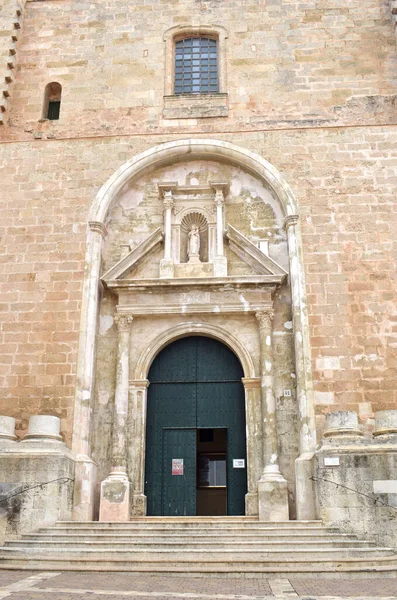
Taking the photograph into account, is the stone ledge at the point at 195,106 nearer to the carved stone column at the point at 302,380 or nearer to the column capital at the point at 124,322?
the carved stone column at the point at 302,380

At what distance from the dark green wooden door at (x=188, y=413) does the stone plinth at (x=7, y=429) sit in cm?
265

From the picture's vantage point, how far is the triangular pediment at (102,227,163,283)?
A: 1225 centimetres

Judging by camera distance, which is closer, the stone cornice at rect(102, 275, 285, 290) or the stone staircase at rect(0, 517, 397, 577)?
the stone staircase at rect(0, 517, 397, 577)

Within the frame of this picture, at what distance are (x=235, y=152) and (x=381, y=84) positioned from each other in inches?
150

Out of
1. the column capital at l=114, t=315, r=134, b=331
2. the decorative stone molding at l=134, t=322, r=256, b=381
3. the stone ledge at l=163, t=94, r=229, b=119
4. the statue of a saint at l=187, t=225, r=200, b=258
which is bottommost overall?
the decorative stone molding at l=134, t=322, r=256, b=381

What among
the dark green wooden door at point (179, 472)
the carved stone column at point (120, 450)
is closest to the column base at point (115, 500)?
the carved stone column at point (120, 450)

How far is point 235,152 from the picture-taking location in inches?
514

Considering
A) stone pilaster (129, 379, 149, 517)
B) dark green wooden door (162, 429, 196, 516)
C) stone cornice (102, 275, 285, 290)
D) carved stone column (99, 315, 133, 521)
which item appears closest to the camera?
carved stone column (99, 315, 133, 521)

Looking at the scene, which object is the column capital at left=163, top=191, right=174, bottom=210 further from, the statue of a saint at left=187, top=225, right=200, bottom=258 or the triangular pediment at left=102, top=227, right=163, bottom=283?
the statue of a saint at left=187, top=225, right=200, bottom=258

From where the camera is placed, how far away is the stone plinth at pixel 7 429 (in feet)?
33.4

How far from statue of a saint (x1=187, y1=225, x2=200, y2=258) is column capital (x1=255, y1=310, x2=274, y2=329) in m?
1.95

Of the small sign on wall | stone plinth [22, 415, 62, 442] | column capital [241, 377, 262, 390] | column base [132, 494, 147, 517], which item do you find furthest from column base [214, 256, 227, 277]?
column base [132, 494, 147, 517]

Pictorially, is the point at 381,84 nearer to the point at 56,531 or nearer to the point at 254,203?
the point at 254,203

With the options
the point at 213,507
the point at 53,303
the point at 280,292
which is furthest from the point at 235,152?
the point at 213,507
